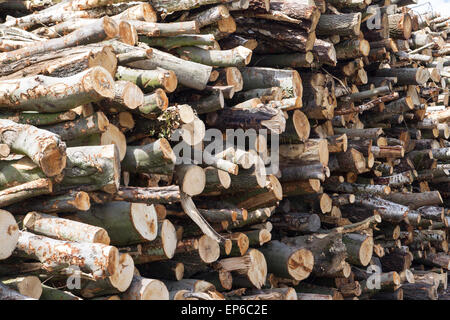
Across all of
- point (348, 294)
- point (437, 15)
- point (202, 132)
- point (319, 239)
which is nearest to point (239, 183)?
point (202, 132)

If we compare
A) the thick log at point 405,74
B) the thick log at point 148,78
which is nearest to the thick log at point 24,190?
the thick log at point 148,78

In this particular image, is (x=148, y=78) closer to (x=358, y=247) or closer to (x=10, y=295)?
(x=10, y=295)

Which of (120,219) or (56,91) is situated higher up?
(56,91)

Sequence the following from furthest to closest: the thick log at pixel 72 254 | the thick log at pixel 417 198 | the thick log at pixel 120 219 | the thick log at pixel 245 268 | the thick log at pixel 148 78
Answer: the thick log at pixel 417 198, the thick log at pixel 245 268, the thick log at pixel 148 78, the thick log at pixel 120 219, the thick log at pixel 72 254

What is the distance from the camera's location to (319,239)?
516 centimetres

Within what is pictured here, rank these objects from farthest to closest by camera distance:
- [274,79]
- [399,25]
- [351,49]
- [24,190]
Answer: [399,25] → [351,49] → [274,79] → [24,190]

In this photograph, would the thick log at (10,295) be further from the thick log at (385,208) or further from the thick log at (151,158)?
the thick log at (385,208)

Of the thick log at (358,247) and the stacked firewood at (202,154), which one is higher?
the stacked firewood at (202,154)

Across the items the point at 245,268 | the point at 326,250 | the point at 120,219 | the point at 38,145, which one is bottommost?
the point at 326,250

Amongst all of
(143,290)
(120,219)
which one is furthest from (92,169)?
(143,290)

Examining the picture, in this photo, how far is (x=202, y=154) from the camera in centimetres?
408

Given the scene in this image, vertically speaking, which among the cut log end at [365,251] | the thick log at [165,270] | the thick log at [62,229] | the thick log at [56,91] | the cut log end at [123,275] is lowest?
the cut log end at [365,251]

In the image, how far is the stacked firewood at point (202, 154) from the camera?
316cm
